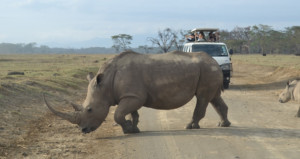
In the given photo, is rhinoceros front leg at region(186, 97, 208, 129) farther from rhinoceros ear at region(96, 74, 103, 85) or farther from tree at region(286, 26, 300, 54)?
tree at region(286, 26, 300, 54)

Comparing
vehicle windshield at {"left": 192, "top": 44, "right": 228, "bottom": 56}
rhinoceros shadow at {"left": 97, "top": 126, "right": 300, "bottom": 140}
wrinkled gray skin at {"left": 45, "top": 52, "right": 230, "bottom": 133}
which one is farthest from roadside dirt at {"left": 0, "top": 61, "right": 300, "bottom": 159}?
vehicle windshield at {"left": 192, "top": 44, "right": 228, "bottom": 56}

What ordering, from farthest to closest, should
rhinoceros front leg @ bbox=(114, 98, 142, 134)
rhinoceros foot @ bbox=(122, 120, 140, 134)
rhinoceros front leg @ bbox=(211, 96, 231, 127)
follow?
rhinoceros front leg @ bbox=(211, 96, 231, 127), rhinoceros foot @ bbox=(122, 120, 140, 134), rhinoceros front leg @ bbox=(114, 98, 142, 134)

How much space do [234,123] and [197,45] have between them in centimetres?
873

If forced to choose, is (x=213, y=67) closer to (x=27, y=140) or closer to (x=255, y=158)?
(x=255, y=158)

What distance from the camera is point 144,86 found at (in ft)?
26.9

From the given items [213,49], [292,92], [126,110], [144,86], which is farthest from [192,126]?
[213,49]

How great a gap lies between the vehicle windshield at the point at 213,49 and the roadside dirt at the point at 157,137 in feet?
20.9

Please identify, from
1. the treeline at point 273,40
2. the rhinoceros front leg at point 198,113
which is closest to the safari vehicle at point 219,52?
the rhinoceros front leg at point 198,113

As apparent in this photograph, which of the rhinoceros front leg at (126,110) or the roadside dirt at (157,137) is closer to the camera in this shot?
the roadside dirt at (157,137)

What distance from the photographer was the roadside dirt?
660 cm

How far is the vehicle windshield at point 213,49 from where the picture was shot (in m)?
17.8

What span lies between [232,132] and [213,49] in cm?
1013

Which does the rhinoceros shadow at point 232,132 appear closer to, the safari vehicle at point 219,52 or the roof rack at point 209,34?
the safari vehicle at point 219,52

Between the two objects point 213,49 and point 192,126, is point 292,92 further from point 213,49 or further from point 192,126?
point 213,49
